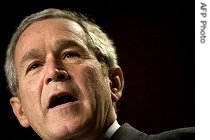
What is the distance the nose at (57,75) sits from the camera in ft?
2.80

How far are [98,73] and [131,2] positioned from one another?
300 millimetres

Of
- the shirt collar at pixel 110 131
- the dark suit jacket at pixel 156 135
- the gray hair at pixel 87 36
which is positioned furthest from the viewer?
the gray hair at pixel 87 36

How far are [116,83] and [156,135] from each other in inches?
8.7

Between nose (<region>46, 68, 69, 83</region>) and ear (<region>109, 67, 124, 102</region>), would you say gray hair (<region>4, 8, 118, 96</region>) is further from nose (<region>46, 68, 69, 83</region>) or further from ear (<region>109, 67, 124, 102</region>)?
nose (<region>46, 68, 69, 83</region>)

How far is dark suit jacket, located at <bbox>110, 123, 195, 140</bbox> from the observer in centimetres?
79

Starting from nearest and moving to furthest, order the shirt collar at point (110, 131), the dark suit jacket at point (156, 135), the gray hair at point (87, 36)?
the dark suit jacket at point (156, 135) → the shirt collar at point (110, 131) → the gray hair at point (87, 36)

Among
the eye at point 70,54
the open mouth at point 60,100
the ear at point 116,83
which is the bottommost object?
the ear at point 116,83

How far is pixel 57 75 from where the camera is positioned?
2.81ft

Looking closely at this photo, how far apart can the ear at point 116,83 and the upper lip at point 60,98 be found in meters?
0.14

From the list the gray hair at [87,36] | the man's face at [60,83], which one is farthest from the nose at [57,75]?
the gray hair at [87,36]

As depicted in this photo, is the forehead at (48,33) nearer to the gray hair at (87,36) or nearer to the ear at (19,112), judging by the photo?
the gray hair at (87,36)

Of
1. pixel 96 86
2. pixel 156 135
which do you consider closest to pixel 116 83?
pixel 96 86

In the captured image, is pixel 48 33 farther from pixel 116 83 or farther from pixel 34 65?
pixel 116 83
